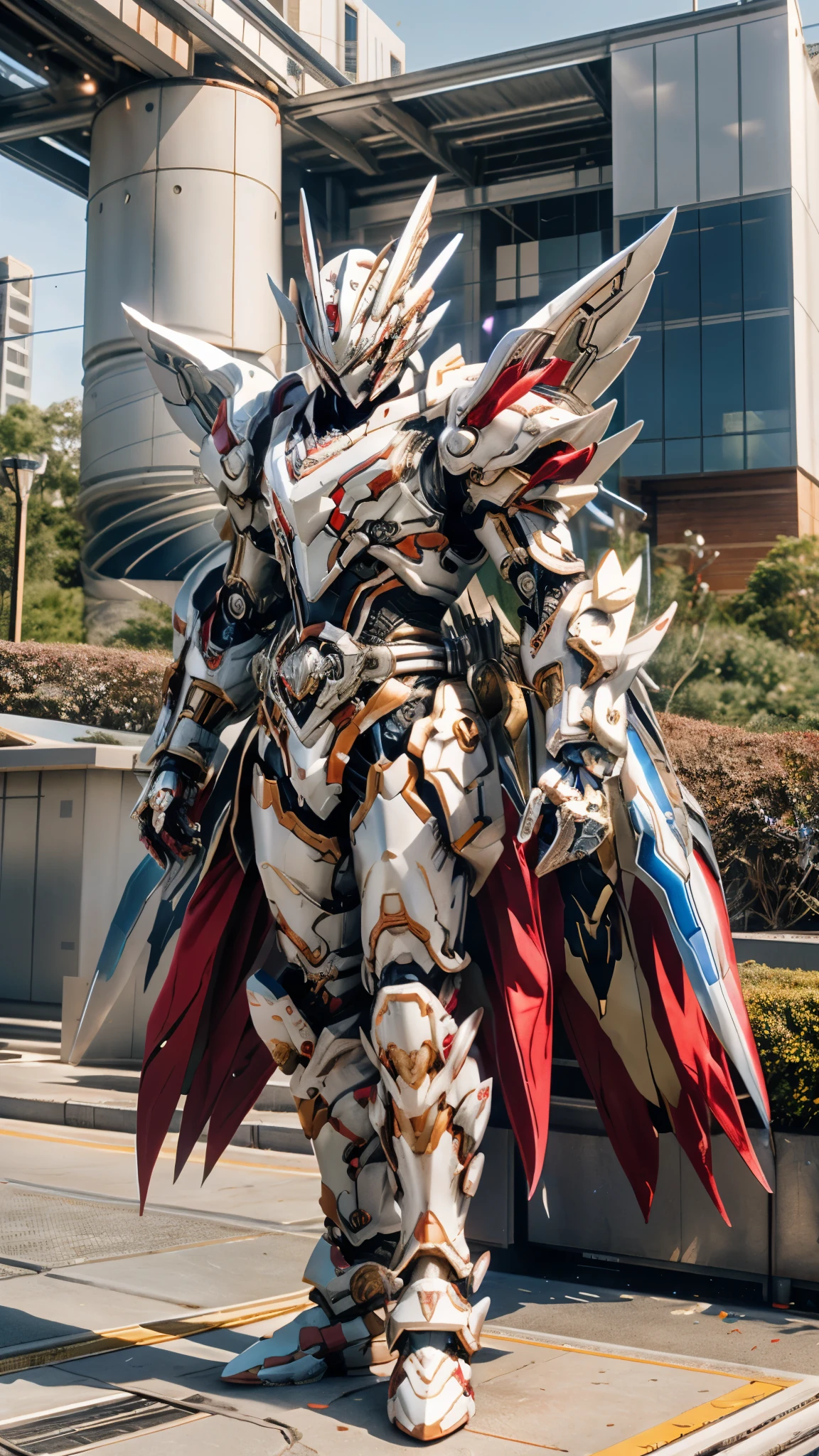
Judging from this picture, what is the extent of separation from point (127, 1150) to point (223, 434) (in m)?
4.91

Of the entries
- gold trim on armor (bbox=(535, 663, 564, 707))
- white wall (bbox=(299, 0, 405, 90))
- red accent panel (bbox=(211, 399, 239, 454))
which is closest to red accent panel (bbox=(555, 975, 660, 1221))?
gold trim on armor (bbox=(535, 663, 564, 707))

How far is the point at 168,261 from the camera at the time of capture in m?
26.9

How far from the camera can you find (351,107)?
93.1 ft

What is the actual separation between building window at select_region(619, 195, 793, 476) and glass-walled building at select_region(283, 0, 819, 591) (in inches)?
1.3

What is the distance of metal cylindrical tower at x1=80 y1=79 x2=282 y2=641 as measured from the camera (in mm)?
26953

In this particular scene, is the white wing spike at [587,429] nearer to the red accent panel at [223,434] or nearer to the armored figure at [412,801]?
the armored figure at [412,801]

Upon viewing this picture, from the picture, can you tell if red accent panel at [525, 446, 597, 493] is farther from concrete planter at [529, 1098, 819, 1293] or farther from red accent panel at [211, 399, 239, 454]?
concrete planter at [529, 1098, 819, 1293]

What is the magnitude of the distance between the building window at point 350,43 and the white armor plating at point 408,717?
31.4 meters

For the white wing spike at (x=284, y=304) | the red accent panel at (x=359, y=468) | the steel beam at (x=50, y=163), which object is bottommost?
the red accent panel at (x=359, y=468)

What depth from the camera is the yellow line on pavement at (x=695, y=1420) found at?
2980mm

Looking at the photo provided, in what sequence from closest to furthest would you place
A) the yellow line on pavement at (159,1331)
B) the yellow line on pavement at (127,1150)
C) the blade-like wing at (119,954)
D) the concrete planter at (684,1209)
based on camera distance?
the yellow line on pavement at (159,1331) → the blade-like wing at (119,954) → the concrete planter at (684,1209) → the yellow line on pavement at (127,1150)

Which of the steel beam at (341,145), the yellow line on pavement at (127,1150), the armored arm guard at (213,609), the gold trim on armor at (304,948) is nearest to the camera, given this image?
the gold trim on armor at (304,948)

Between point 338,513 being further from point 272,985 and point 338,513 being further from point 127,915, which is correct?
point 127,915

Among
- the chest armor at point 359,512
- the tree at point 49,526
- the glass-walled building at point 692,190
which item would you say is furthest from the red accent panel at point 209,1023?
the tree at point 49,526
